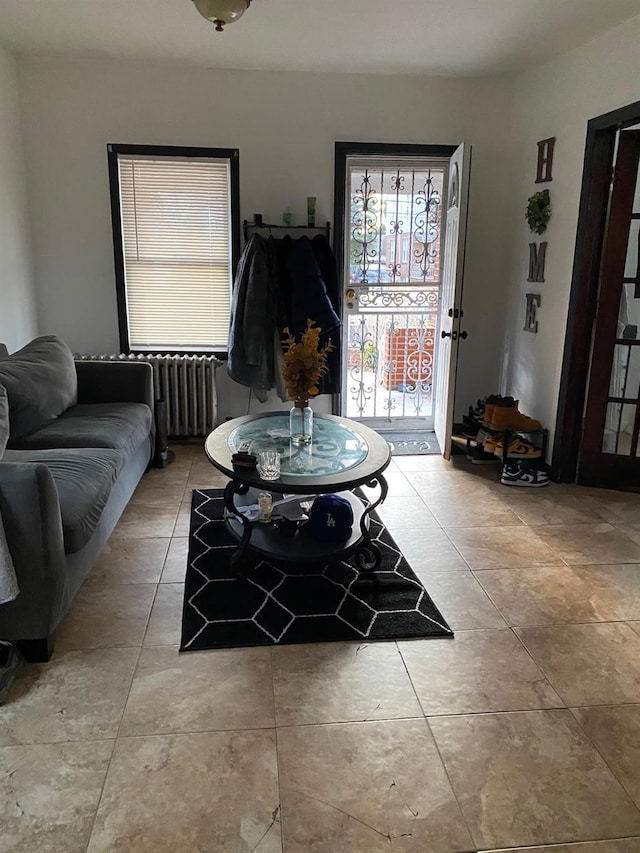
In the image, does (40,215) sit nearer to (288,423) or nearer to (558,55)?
(288,423)

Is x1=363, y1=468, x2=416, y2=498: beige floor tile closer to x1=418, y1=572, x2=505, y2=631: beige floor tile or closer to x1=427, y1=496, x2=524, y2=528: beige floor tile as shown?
x1=427, y1=496, x2=524, y2=528: beige floor tile

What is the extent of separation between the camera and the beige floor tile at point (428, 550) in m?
2.94

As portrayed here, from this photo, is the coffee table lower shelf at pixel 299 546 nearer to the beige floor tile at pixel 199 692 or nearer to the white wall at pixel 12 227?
the beige floor tile at pixel 199 692

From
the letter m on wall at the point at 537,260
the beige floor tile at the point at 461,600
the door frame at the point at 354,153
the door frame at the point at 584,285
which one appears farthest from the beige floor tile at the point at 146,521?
the letter m on wall at the point at 537,260

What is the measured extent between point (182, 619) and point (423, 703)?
0.99 metres

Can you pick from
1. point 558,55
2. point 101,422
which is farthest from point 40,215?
point 558,55

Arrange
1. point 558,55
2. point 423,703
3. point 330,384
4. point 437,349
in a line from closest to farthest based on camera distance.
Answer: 1. point 423,703
2. point 558,55
3. point 330,384
4. point 437,349

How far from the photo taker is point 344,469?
105 inches

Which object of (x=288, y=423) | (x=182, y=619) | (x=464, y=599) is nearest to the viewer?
(x=182, y=619)

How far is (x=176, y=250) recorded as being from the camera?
15.3 ft

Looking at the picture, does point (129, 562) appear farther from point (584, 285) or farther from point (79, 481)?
point (584, 285)

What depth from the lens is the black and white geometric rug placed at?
238cm

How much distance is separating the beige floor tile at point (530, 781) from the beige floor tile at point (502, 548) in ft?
3.35

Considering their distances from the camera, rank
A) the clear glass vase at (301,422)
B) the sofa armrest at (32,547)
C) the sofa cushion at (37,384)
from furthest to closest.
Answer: the sofa cushion at (37,384) < the clear glass vase at (301,422) < the sofa armrest at (32,547)
